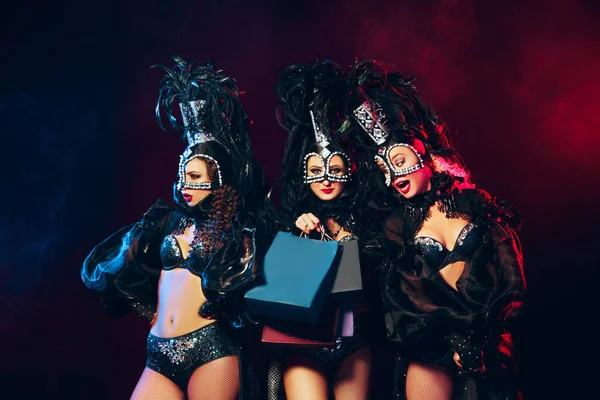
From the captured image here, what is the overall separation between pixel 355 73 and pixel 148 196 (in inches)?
73.1

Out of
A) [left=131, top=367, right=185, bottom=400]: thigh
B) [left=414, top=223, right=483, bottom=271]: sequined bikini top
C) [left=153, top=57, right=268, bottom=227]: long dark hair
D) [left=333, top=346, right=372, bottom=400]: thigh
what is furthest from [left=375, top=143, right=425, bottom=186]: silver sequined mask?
[left=131, top=367, right=185, bottom=400]: thigh

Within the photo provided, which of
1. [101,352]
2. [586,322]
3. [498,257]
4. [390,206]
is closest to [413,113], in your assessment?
[390,206]

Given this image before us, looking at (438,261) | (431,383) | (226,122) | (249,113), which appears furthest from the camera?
(249,113)

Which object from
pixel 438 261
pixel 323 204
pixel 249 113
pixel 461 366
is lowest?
pixel 461 366

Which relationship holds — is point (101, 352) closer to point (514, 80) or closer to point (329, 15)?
point (329, 15)

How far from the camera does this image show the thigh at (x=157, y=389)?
3.54 metres

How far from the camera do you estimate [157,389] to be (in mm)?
3551

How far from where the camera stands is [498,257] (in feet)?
11.2

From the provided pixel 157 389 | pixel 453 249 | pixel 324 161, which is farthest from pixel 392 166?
pixel 157 389

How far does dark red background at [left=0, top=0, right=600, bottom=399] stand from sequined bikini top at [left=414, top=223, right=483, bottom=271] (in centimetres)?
110

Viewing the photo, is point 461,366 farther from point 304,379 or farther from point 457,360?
point 304,379

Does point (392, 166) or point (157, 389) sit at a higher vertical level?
point (392, 166)

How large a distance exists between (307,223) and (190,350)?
96cm

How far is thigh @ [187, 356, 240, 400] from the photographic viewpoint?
3436 mm
